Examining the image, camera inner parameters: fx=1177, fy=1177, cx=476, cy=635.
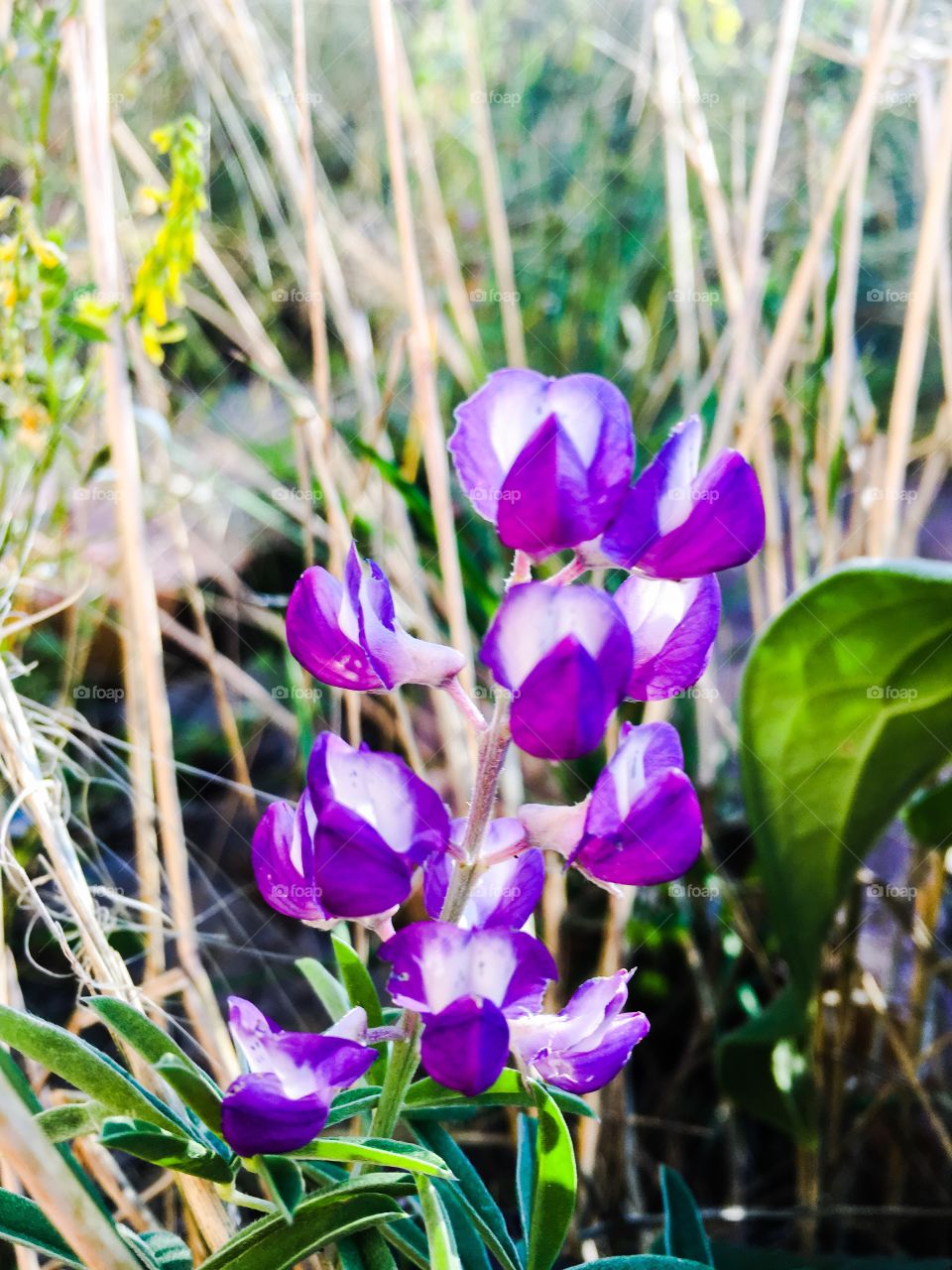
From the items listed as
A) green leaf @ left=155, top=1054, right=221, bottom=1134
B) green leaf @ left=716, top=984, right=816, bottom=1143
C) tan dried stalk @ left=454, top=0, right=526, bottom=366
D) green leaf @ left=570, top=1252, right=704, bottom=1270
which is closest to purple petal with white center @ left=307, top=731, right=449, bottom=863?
green leaf @ left=155, top=1054, right=221, bottom=1134

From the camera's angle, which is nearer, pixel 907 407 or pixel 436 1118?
pixel 436 1118

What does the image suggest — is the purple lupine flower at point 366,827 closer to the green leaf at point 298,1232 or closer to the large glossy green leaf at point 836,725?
the green leaf at point 298,1232

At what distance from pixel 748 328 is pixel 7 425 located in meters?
0.56

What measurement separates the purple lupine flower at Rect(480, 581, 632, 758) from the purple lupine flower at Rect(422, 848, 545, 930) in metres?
0.07

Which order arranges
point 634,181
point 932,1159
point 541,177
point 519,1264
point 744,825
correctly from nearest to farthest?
point 519,1264 < point 932,1159 < point 744,825 < point 634,181 < point 541,177

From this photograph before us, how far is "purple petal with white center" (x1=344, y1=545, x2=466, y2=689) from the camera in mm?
449

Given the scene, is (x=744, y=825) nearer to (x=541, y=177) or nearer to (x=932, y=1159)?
(x=932, y=1159)

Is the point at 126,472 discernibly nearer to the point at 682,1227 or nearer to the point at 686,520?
the point at 686,520

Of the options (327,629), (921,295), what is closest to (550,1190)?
(327,629)

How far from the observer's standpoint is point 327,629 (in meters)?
0.45

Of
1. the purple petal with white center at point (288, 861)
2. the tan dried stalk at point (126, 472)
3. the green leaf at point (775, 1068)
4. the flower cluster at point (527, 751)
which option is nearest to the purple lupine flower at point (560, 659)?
the flower cluster at point (527, 751)

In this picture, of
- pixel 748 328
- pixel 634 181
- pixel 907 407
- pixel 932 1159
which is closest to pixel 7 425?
pixel 748 328

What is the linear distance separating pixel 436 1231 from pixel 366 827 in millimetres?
148

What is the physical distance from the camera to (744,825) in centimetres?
119
